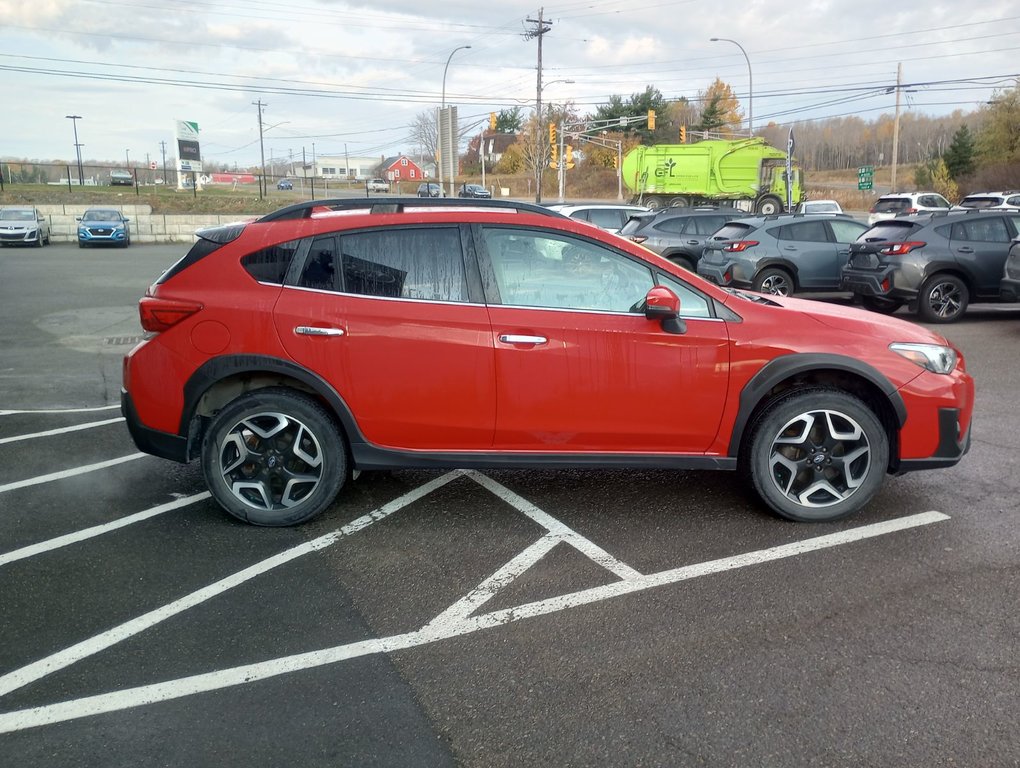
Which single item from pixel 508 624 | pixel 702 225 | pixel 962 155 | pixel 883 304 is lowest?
pixel 508 624

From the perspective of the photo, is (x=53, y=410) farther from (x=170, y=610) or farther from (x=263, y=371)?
(x=170, y=610)

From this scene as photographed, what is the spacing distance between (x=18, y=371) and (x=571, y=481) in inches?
266

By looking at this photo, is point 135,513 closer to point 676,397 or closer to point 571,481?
point 571,481

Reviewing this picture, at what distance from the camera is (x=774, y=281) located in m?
13.8

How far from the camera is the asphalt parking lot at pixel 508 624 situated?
9.04 ft

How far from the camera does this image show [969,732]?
9.03 ft

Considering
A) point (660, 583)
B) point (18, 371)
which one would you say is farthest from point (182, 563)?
point (18, 371)

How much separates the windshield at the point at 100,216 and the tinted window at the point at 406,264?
103 ft

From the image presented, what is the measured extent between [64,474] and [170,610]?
2.40m

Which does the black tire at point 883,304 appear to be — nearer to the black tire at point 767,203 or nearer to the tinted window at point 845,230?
the tinted window at point 845,230

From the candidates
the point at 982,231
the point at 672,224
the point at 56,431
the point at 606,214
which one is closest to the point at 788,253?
the point at 982,231

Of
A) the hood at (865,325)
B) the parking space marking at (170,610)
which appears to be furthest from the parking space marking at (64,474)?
the hood at (865,325)

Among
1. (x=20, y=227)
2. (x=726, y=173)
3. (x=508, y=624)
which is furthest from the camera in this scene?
(x=726, y=173)

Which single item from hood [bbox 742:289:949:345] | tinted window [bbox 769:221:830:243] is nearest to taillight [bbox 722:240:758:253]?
tinted window [bbox 769:221:830:243]
